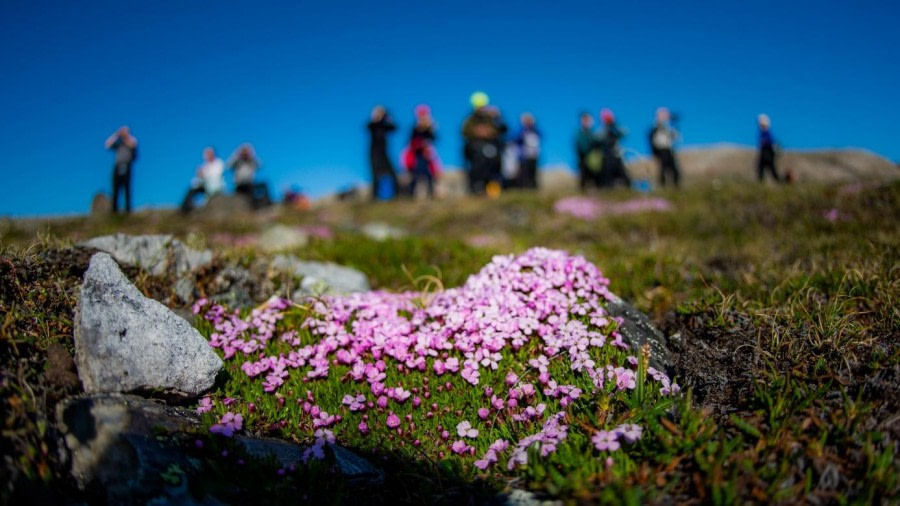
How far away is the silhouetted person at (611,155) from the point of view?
2086cm

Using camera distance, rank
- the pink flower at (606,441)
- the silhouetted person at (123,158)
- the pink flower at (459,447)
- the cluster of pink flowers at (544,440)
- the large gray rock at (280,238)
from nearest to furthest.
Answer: the pink flower at (606,441) < the cluster of pink flowers at (544,440) < the pink flower at (459,447) < the large gray rock at (280,238) < the silhouetted person at (123,158)

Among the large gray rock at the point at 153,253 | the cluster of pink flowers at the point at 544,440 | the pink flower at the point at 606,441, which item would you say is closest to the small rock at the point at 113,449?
the cluster of pink flowers at the point at 544,440

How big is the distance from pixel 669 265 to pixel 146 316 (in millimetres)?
6222

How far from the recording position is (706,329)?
4633mm

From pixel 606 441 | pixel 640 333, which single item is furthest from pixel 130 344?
pixel 640 333

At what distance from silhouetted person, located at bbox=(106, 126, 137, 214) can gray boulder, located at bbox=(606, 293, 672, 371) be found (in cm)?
2071

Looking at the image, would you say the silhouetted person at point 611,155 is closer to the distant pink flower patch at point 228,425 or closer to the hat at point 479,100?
the hat at point 479,100

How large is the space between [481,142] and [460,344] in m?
19.1

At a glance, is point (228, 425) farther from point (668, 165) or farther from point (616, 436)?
point (668, 165)

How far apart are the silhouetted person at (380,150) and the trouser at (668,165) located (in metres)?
11.5

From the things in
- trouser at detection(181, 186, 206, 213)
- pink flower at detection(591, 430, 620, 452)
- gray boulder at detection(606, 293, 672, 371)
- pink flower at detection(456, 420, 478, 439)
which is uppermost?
trouser at detection(181, 186, 206, 213)

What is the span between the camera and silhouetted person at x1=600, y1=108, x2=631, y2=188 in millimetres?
20859

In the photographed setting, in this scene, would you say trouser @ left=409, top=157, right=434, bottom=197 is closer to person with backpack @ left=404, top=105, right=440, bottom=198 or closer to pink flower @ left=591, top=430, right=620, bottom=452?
person with backpack @ left=404, top=105, right=440, bottom=198

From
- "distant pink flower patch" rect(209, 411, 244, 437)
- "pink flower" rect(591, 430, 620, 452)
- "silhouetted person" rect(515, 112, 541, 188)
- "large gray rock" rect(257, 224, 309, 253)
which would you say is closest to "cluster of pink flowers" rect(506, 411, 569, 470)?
"pink flower" rect(591, 430, 620, 452)
